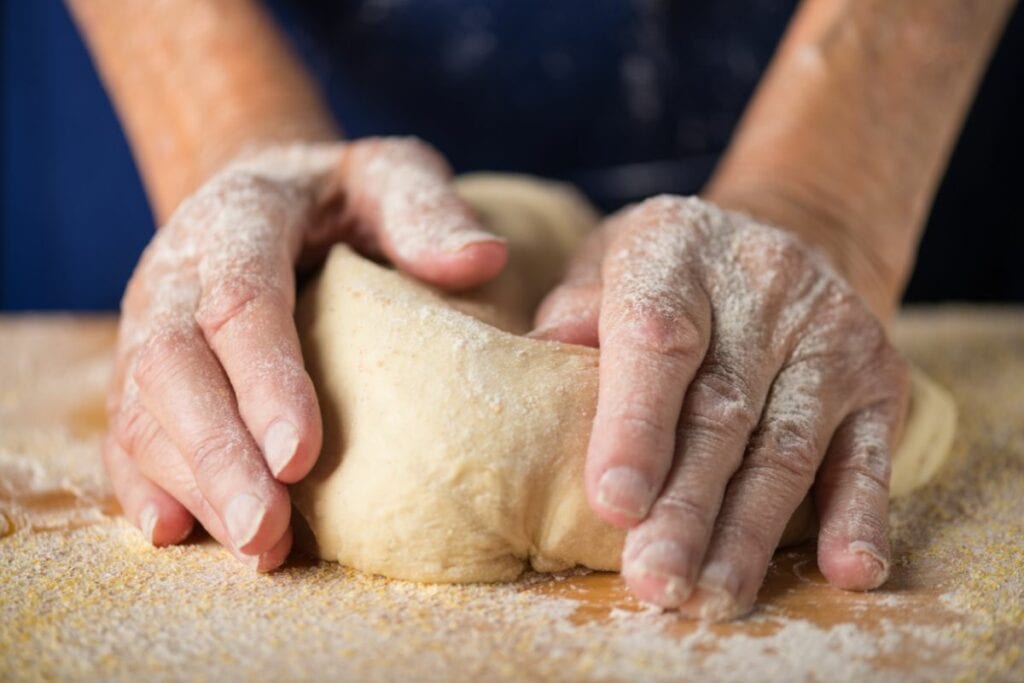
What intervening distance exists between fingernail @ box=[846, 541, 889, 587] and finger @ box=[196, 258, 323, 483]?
0.50 m

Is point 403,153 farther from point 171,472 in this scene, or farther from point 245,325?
point 171,472

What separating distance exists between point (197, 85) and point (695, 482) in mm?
1140

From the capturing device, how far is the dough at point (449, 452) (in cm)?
89

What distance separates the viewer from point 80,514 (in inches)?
43.9

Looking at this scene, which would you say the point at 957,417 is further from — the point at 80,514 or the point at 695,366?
the point at 80,514

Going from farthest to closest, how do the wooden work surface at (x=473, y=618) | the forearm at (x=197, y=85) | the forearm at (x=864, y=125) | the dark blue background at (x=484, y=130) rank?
the dark blue background at (x=484, y=130), the forearm at (x=197, y=85), the forearm at (x=864, y=125), the wooden work surface at (x=473, y=618)

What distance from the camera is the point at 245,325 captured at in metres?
0.97

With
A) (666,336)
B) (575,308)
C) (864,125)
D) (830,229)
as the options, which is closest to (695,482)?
(666,336)

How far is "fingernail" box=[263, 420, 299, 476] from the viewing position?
0.89m

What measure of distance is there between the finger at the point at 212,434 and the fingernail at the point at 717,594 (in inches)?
14.9

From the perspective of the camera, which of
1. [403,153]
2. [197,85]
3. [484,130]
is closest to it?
[403,153]

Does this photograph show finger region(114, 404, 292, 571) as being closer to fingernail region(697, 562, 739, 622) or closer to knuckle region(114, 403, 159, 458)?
knuckle region(114, 403, 159, 458)

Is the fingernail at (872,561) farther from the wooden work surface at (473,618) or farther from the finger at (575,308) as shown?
the finger at (575,308)

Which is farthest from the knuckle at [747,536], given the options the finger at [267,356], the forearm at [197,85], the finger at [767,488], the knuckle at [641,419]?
the forearm at [197,85]
